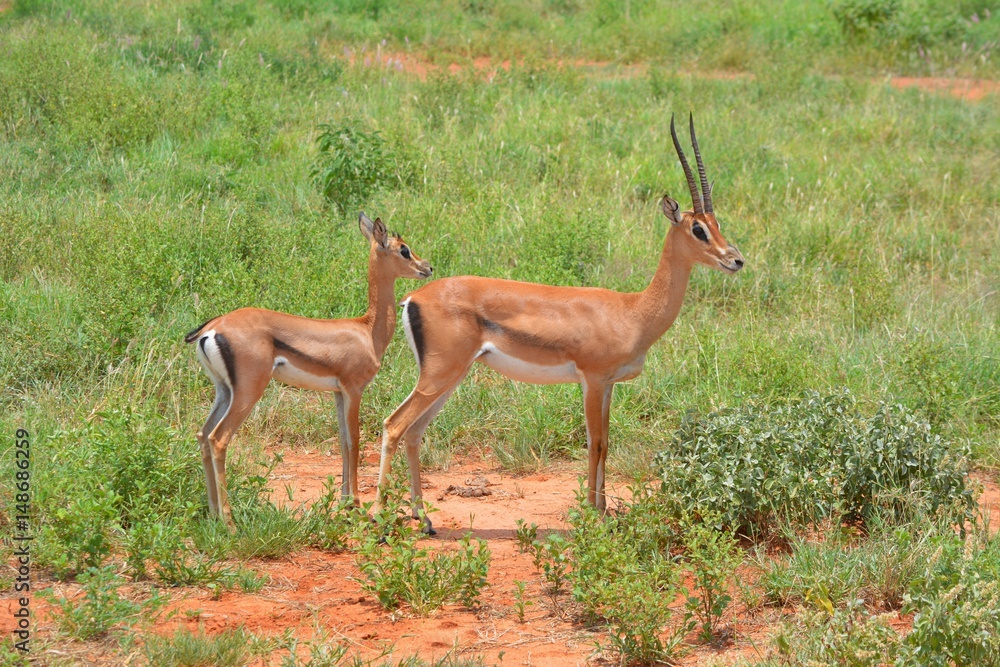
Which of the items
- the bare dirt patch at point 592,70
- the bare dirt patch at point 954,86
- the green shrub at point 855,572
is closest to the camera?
the green shrub at point 855,572

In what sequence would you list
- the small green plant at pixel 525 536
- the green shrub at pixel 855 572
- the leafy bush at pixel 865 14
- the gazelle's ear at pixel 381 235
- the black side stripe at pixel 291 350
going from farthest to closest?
the leafy bush at pixel 865 14, the gazelle's ear at pixel 381 235, the black side stripe at pixel 291 350, the small green plant at pixel 525 536, the green shrub at pixel 855 572

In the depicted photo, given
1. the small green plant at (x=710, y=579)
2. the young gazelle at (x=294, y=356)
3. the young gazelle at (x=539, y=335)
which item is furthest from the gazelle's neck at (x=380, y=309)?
A: the small green plant at (x=710, y=579)

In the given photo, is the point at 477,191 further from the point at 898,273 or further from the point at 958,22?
the point at 958,22

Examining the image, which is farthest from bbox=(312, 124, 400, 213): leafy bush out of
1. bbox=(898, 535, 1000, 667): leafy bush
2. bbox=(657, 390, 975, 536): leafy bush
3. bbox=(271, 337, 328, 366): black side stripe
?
bbox=(898, 535, 1000, 667): leafy bush

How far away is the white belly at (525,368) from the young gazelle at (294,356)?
59 centimetres

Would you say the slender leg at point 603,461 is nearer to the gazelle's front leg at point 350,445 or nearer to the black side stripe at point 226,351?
the gazelle's front leg at point 350,445

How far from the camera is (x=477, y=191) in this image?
10.2 meters

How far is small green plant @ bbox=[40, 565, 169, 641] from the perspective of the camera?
454cm

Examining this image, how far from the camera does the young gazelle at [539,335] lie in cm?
607

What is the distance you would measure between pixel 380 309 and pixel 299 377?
26.1 inches

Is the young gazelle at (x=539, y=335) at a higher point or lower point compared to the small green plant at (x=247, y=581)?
higher

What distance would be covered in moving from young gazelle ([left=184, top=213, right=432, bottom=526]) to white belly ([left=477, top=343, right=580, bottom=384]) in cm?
59

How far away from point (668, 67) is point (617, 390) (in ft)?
30.9

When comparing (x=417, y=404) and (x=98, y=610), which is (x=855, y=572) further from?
(x=98, y=610)
